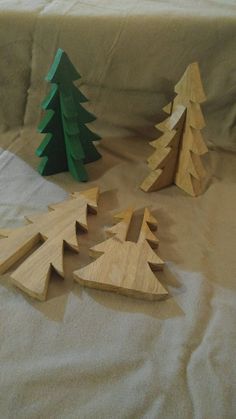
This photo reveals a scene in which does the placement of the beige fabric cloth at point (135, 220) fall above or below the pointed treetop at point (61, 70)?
below

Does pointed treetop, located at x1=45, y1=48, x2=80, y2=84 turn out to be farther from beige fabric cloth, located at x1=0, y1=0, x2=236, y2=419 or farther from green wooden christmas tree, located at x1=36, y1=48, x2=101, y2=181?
beige fabric cloth, located at x1=0, y1=0, x2=236, y2=419

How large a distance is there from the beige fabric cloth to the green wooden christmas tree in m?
0.03

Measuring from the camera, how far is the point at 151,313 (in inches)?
24.2

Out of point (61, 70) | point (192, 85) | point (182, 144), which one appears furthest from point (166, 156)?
point (61, 70)

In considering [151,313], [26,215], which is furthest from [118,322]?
[26,215]

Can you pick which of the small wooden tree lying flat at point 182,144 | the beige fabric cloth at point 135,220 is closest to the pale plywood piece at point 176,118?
the small wooden tree lying flat at point 182,144

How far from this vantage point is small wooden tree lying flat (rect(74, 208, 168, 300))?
0.63 metres

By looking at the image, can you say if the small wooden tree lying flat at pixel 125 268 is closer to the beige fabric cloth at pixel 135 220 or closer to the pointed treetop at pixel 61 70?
the beige fabric cloth at pixel 135 220

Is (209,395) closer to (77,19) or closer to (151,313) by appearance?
(151,313)

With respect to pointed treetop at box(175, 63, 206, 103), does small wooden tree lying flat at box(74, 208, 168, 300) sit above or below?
below

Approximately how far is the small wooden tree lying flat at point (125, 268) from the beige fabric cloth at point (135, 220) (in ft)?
0.07

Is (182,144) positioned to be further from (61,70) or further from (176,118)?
(61,70)

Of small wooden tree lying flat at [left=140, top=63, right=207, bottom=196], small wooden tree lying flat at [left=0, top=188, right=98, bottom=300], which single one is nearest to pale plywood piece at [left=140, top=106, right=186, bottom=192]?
small wooden tree lying flat at [left=140, top=63, right=207, bottom=196]

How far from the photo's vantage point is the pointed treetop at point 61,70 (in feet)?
2.54
